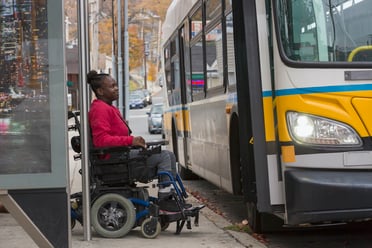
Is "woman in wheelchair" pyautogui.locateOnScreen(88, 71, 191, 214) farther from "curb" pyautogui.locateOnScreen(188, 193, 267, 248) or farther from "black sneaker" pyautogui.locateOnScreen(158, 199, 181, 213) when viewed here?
"curb" pyautogui.locateOnScreen(188, 193, 267, 248)

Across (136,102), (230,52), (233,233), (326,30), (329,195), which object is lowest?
(233,233)

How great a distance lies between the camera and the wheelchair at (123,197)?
7.23m

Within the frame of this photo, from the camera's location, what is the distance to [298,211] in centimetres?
589

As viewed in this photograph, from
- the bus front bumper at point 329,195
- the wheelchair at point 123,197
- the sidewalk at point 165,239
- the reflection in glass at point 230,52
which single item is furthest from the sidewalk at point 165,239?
the reflection in glass at point 230,52

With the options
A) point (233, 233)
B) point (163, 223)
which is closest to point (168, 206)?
point (163, 223)

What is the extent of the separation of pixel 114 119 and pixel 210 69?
7.43 feet

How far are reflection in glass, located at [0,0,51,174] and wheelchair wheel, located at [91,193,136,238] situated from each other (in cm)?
160

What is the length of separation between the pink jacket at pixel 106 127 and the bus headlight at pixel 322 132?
76.2 inches

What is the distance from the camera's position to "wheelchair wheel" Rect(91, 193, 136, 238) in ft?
23.6

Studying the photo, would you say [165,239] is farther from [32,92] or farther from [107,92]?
[32,92]

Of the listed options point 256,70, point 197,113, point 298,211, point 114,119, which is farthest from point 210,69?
point 298,211

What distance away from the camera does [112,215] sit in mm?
7293

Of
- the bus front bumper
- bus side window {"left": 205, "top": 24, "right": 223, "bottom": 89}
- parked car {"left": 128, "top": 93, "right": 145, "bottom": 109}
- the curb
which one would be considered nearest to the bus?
the bus front bumper

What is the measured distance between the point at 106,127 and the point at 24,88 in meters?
1.65
